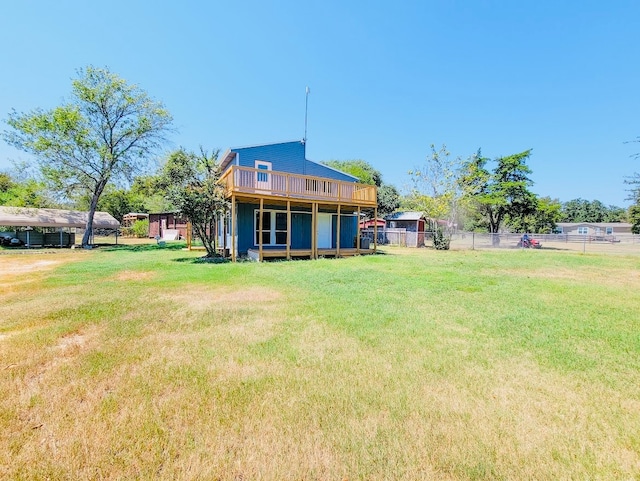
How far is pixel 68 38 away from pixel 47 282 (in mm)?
11742

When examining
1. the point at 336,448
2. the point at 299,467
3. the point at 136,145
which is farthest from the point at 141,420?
the point at 136,145

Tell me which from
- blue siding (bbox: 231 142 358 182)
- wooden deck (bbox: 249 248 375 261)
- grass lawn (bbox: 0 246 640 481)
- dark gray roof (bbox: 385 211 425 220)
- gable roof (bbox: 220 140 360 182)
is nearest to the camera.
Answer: grass lawn (bbox: 0 246 640 481)

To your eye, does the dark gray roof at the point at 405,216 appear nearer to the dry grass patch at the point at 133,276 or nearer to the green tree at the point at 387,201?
the green tree at the point at 387,201

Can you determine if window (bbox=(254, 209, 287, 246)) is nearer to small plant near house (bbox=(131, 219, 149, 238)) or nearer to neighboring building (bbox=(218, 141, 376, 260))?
neighboring building (bbox=(218, 141, 376, 260))

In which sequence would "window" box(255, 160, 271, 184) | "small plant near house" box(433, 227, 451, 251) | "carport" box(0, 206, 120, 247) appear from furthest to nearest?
"small plant near house" box(433, 227, 451, 251) < "carport" box(0, 206, 120, 247) < "window" box(255, 160, 271, 184)

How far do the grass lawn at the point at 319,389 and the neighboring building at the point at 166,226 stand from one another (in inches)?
979

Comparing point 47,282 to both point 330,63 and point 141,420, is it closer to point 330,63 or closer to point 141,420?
point 141,420

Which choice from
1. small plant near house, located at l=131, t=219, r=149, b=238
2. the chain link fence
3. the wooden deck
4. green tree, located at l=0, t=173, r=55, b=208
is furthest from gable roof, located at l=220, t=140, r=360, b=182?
small plant near house, located at l=131, t=219, r=149, b=238

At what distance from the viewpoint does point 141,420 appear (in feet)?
7.38

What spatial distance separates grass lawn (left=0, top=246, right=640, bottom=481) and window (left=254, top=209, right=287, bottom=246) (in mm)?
8528

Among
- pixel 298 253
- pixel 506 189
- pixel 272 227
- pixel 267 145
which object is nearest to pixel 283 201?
pixel 272 227

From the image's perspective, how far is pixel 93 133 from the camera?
1975cm

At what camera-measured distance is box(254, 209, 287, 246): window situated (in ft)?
46.6

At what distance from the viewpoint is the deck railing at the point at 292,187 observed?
38.0ft
